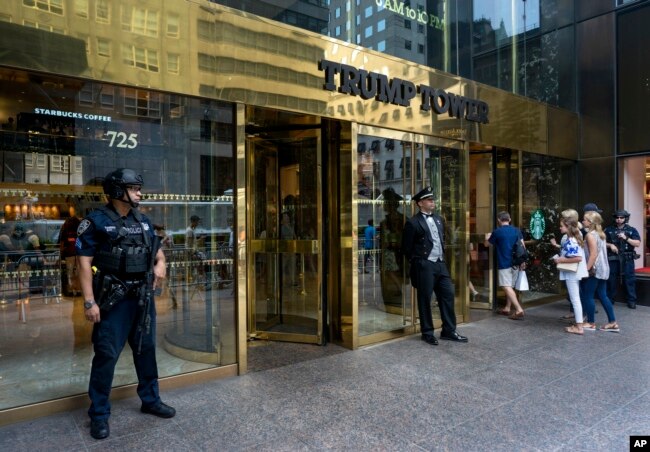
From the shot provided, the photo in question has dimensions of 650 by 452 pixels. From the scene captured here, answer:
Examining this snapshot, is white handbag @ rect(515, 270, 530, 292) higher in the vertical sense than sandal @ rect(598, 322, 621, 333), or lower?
higher

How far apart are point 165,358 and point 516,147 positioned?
6.55 m

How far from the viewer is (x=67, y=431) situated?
3.43 m

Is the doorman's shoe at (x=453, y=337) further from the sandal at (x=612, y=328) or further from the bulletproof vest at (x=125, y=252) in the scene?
the bulletproof vest at (x=125, y=252)

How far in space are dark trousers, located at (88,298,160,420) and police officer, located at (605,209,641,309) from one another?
25.1 ft

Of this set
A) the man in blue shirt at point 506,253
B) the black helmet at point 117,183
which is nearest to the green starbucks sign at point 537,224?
the man in blue shirt at point 506,253

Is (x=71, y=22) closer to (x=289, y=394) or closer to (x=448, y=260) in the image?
(x=289, y=394)

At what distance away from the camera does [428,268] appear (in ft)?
19.3

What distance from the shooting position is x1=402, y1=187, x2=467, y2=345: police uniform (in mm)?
5871

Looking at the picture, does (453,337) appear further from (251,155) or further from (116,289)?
(116,289)

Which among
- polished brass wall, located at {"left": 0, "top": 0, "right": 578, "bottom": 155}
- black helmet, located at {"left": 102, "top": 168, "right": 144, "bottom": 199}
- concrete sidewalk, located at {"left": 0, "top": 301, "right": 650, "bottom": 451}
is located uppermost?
polished brass wall, located at {"left": 0, "top": 0, "right": 578, "bottom": 155}

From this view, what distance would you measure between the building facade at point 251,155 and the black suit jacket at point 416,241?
0.48 metres

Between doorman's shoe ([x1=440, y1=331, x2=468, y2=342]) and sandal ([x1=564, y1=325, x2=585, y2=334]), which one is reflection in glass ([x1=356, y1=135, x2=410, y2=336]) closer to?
doorman's shoe ([x1=440, y1=331, x2=468, y2=342])

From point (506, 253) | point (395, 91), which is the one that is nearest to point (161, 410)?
point (395, 91)

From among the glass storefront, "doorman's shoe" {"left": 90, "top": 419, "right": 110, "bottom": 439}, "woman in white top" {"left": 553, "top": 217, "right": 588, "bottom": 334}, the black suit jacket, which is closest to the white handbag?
"woman in white top" {"left": 553, "top": 217, "right": 588, "bottom": 334}
